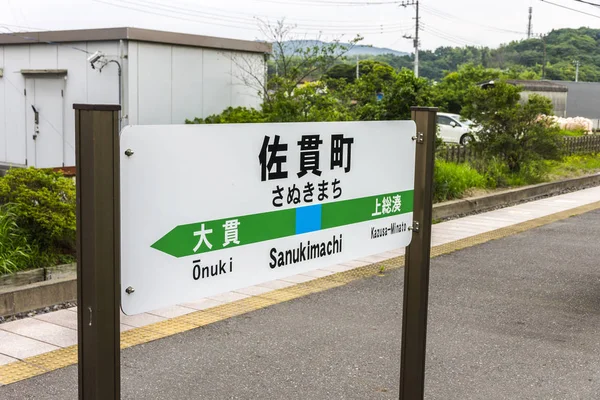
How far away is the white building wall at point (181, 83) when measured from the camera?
1339 cm

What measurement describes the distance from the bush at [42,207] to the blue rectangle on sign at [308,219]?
4.47 meters

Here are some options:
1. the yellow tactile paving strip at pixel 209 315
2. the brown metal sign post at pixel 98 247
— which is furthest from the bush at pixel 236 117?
the brown metal sign post at pixel 98 247

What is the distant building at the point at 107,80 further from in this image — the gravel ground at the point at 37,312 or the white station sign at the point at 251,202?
the white station sign at the point at 251,202

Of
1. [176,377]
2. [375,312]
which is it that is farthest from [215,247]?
[375,312]

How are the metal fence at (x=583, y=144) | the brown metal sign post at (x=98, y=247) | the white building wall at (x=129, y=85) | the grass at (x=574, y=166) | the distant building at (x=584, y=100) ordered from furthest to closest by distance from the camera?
1. the distant building at (x=584, y=100)
2. the metal fence at (x=583, y=144)
3. the grass at (x=574, y=166)
4. the white building wall at (x=129, y=85)
5. the brown metal sign post at (x=98, y=247)

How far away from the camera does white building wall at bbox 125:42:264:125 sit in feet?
43.9

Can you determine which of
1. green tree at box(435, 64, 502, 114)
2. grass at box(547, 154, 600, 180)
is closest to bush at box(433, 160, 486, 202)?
grass at box(547, 154, 600, 180)

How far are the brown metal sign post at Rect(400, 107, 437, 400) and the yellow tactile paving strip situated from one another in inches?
102

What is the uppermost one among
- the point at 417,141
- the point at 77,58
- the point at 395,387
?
the point at 77,58

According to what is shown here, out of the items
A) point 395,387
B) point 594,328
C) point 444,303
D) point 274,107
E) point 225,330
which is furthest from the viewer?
point 274,107

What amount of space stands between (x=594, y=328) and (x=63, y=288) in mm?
4559

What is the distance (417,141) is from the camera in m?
3.86

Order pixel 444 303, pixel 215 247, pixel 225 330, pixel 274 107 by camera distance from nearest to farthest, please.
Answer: pixel 215 247, pixel 225 330, pixel 444 303, pixel 274 107

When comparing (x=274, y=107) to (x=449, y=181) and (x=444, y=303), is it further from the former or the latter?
(x=444, y=303)
